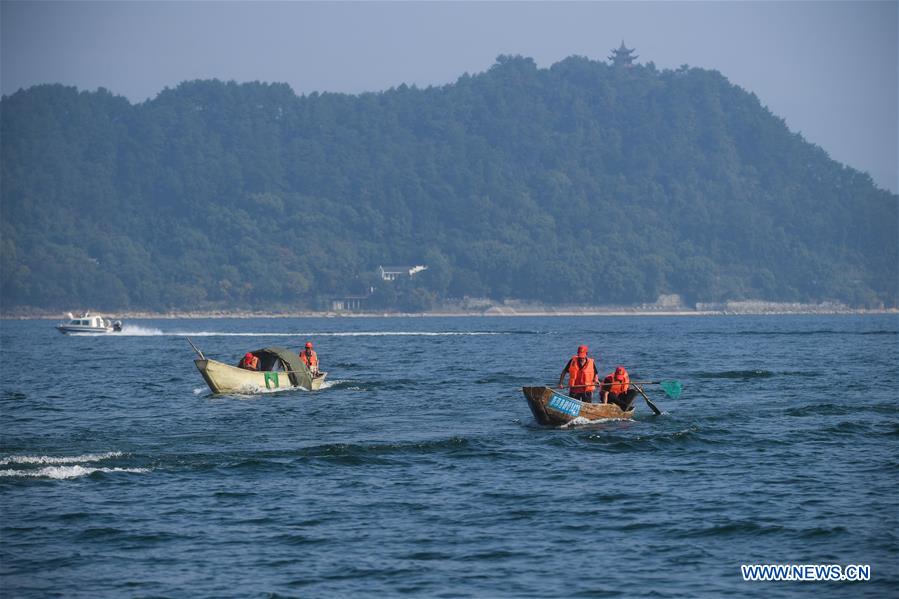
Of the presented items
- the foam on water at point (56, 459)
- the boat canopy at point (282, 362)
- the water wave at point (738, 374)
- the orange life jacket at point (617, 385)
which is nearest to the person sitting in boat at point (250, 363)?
the boat canopy at point (282, 362)

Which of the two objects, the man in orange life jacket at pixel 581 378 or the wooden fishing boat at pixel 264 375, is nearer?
the man in orange life jacket at pixel 581 378

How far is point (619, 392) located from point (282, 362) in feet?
60.3

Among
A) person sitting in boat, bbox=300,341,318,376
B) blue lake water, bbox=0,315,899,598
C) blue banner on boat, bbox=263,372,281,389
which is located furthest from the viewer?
person sitting in boat, bbox=300,341,318,376

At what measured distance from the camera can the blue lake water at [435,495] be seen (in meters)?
22.9

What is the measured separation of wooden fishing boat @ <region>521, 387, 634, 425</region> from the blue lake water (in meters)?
0.72

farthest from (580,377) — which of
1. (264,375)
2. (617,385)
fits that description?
(264,375)

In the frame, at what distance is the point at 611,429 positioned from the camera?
3966 cm

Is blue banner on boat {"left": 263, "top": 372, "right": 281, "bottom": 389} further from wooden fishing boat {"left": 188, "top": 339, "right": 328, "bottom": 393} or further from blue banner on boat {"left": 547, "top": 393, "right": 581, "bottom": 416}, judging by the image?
blue banner on boat {"left": 547, "top": 393, "right": 581, "bottom": 416}

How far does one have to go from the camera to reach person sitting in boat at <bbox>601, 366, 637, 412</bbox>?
41531 millimetres

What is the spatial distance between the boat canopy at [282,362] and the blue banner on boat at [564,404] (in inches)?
714

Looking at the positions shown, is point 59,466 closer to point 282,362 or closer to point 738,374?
point 282,362

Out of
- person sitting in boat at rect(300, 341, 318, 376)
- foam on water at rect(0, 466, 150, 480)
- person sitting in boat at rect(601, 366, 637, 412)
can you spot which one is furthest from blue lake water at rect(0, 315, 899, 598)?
person sitting in boat at rect(300, 341, 318, 376)

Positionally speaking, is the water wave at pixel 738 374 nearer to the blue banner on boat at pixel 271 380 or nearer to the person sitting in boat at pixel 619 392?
the blue banner on boat at pixel 271 380

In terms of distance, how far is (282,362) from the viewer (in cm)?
5478
